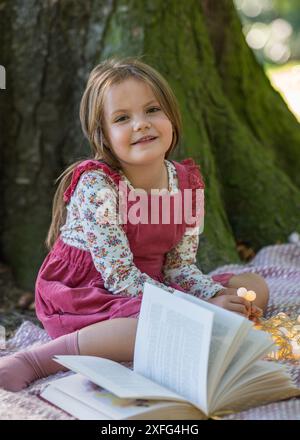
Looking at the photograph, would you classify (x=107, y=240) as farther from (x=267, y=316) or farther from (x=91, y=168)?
(x=267, y=316)

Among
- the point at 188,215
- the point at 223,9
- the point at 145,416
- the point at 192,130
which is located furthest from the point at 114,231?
the point at 223,9

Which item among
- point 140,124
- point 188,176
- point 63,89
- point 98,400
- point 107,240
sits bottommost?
point 98,400

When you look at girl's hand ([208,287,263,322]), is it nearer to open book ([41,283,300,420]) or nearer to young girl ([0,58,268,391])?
young girl ([0,58,268,391])

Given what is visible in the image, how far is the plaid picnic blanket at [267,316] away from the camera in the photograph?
76.2 inches

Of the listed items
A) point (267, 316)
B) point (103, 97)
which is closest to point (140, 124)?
point (103, 97)

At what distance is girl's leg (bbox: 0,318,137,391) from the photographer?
2.23 metres

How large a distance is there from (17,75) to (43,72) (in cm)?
11

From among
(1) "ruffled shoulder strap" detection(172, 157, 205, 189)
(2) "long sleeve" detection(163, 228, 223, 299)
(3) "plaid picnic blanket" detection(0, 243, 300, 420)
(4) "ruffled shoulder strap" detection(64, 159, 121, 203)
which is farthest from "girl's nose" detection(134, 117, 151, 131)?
(3) "plaid picnic blanket" detection(0, 243, 300, 420)

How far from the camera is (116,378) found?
197 centimetres

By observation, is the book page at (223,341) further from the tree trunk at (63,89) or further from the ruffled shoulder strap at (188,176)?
the tree trunk at (63,89)

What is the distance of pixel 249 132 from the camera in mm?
3785

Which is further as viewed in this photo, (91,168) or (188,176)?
(188,176)

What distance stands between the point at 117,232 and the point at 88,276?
18 centimetres

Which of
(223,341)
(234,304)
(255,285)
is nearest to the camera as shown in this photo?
(223,341)
